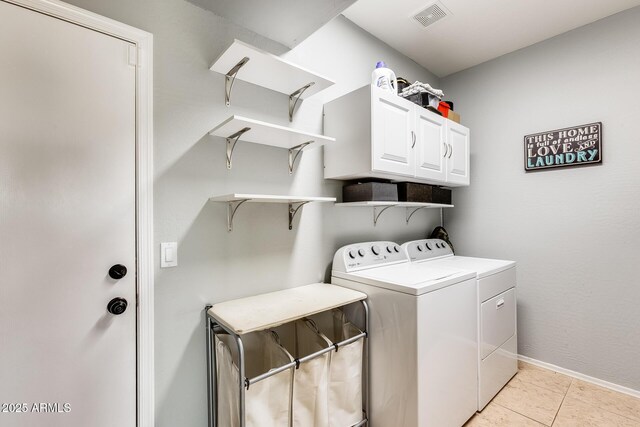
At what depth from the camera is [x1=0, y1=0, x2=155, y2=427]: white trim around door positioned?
4.23 feet

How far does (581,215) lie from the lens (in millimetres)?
2299

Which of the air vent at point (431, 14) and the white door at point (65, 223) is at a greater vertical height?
the air vent at point (431, 14)

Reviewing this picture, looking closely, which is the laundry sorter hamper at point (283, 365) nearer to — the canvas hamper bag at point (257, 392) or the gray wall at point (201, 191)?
→ the canvas hamper bag at point (257, 392)

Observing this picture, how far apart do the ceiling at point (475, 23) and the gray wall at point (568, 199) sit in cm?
14

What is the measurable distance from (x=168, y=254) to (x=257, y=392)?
757 millimetres

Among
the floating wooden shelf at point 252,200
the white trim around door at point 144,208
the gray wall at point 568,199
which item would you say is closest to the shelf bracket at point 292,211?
the floating wooden shelf at point 252,200

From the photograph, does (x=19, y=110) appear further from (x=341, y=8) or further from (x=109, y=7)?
(x=341, y=8)

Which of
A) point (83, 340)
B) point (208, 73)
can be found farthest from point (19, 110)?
point (83, 340)

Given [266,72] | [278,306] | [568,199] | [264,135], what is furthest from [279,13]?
[568,199]

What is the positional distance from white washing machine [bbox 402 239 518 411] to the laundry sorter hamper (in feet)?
2.75

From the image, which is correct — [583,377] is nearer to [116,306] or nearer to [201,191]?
[201,191]

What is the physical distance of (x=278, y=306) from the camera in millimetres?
1476

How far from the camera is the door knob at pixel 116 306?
1.22 meters

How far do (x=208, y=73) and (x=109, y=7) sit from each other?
1.51ft
